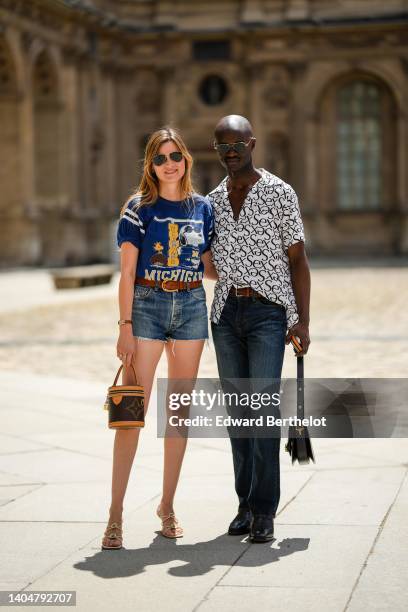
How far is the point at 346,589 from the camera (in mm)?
4559

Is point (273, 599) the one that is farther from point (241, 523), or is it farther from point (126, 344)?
point (126, 344)

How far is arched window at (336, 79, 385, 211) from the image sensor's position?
4131cm

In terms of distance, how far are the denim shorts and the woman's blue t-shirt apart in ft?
0.25

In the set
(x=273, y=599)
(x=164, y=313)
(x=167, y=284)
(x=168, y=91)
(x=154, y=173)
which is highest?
(x=168, y=91)

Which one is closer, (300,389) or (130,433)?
(130,433)

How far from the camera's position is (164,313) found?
542 cm

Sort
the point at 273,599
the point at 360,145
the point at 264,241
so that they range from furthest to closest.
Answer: the point at 360,145
the point at 264,241
the point at 273,599

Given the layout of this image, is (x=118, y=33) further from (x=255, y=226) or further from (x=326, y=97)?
(x=255, y=226)

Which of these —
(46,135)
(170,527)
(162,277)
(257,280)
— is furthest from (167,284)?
(46,135)

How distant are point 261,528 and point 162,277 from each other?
3.91 ft

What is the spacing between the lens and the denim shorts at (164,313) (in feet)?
17.7

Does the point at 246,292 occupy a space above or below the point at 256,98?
below

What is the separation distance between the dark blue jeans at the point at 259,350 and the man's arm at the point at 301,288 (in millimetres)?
73

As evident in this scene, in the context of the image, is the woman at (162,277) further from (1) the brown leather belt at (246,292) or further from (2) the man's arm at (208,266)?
(1) the brown leather belt at (246,292)
